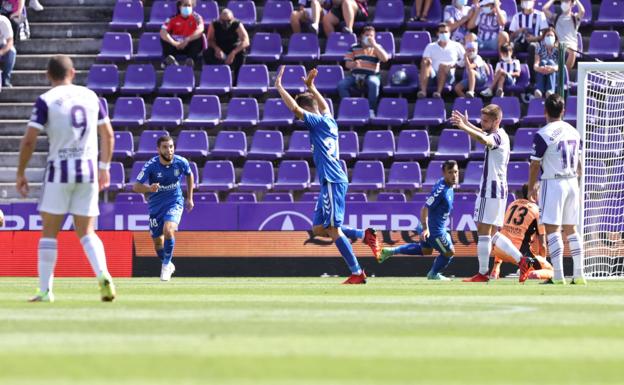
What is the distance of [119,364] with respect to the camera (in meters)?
6.43

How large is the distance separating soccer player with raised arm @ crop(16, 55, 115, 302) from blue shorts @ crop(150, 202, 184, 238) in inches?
310

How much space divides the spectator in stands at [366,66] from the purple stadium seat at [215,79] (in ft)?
7.90

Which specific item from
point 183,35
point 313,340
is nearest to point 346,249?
point 313,340

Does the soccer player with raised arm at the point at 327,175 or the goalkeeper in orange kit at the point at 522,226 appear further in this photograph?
the goalkeeper in orange kit at the point at 522,226

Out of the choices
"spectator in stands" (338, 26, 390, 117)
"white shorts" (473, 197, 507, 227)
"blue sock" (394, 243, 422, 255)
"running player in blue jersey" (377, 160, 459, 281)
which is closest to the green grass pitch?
"white shorts" (473, 197, 507, 227)

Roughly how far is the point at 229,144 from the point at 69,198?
→ 1439 centimetres

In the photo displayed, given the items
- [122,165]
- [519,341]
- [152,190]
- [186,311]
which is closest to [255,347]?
[519,341]

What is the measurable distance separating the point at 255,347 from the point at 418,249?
12.4 meters

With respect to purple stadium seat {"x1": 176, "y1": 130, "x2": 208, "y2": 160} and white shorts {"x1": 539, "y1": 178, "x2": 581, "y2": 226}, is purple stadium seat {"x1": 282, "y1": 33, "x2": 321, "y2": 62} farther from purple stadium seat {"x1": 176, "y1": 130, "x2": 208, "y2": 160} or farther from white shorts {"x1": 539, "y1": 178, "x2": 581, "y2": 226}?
white shorts {"x1": 539, "y1": 178, "x2": 581, "y2": 226}

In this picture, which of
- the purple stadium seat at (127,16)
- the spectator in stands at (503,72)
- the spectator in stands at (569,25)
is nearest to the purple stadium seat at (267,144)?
the spectator in stands at (503,72)

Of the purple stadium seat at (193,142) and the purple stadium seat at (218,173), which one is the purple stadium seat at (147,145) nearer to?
the purple stadium seat at (193,142)

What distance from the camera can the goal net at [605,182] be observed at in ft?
65.0

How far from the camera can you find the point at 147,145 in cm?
2548

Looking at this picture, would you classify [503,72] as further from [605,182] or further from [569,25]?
[605,182]
